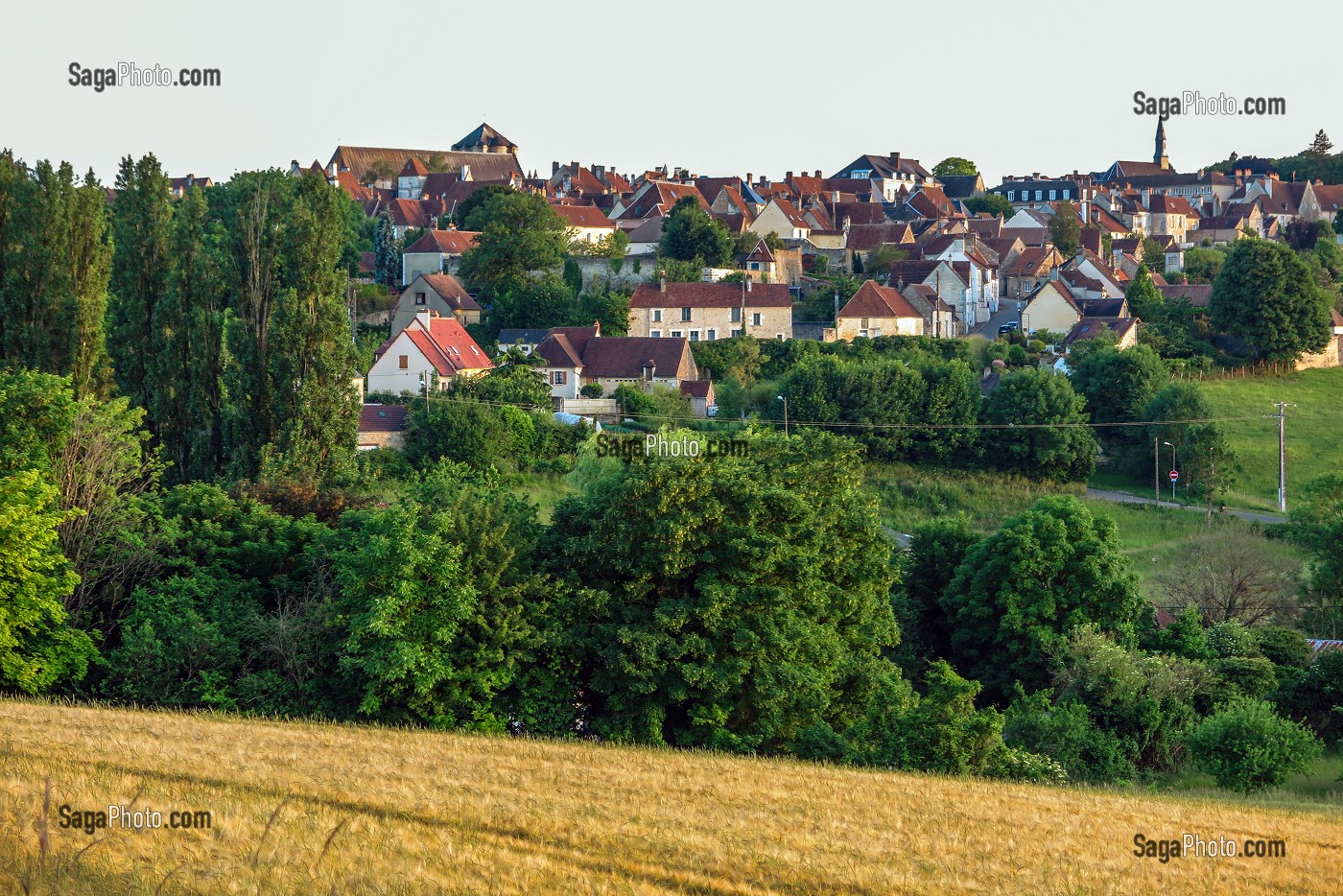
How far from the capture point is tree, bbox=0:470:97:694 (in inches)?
963

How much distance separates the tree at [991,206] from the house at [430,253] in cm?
4642

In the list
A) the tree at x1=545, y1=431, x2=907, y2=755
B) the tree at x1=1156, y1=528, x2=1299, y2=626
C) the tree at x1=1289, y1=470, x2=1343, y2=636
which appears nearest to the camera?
the tree at x1=545, y1=431, x2=907, y2=755

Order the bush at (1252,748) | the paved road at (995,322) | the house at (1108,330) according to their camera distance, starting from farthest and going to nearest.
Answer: the paved road at (995,322) → the house at (1108,330) → the bush at (1252,748)

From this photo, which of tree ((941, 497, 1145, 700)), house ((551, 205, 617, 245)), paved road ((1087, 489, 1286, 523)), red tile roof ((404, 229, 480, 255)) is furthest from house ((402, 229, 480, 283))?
tree ((941, 497, 1145, 700))

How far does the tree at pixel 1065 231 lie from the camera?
3787 inches

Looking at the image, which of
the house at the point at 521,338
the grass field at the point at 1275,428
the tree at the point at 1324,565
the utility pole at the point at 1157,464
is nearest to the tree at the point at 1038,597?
the tree at the point at 1324,565

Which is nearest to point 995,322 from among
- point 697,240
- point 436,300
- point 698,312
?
point 697,240

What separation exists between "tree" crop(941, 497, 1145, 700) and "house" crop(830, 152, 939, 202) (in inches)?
3466

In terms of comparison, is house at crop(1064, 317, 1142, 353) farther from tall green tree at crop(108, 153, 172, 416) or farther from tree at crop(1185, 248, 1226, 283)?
tall green tree at crop(108, 153, 172, 416)

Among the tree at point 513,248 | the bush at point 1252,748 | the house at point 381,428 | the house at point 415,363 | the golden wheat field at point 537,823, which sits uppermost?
the tree at point 513,248

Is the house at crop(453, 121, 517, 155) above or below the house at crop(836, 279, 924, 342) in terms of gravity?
above

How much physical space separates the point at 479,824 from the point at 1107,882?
6377mm

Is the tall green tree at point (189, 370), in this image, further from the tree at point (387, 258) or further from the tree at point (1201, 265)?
the tree at point (1201, 265)

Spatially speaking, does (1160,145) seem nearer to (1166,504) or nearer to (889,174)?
(889,174)
